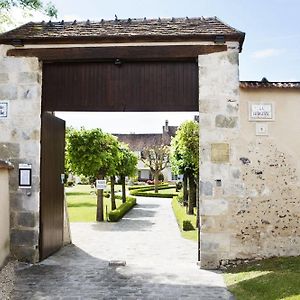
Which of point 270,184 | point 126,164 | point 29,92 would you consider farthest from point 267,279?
point 126,164

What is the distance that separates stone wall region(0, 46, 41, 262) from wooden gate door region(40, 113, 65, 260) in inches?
9.0

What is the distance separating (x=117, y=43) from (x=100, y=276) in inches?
199

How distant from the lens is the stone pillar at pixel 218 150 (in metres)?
9.71

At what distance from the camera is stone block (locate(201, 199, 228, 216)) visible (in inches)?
383

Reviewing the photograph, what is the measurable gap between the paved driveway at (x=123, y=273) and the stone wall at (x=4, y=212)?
26.3 inches

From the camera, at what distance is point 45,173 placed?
1058 cm

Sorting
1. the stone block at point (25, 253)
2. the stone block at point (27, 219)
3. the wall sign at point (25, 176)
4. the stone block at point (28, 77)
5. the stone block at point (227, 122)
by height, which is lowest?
the stone block at point (25, 253)

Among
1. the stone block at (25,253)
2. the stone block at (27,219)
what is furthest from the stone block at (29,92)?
the stone block at (25,253)

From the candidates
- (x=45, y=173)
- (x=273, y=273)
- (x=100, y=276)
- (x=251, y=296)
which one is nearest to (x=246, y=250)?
(x=273, y=273)

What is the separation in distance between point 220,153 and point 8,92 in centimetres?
500

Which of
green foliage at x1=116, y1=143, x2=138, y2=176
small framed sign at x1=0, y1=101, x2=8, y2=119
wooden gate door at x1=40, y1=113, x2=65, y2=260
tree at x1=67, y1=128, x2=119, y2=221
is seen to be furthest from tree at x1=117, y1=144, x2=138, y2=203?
small framed sign at x1=0, y1=101, x2=8, y2=119

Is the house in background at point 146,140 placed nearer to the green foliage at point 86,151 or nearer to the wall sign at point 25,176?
the green foliage at point 86,151

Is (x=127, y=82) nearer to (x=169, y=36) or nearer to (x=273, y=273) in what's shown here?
(x=169, y=36)

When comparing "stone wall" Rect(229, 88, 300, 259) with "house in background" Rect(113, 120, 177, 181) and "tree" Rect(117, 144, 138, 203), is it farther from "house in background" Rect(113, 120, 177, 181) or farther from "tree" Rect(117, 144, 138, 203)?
"house in background" Rect(113, 120, 177, 181)
